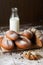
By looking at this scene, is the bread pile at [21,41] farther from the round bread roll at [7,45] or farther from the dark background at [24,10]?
the dark background at [24,10]

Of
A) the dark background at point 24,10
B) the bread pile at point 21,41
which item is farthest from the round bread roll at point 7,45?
the dark background at point 24,10

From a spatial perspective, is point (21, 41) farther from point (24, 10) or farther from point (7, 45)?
point (24, 10)

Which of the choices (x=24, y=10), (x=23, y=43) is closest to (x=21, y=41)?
(x=23, y=43)

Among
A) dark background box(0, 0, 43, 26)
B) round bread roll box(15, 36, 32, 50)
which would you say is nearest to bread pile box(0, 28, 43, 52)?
round bread roll box(15, 36, 32, 50)

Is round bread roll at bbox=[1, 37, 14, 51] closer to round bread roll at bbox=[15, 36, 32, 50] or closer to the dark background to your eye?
round bread roll at bbox=[15, 36, 32, 50]

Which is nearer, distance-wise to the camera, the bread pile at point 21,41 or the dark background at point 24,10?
the bread pile at point 21,41

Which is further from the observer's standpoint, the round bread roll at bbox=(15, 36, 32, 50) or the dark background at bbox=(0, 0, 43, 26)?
the dark background at bbox=(0, 0, 43, 26)
